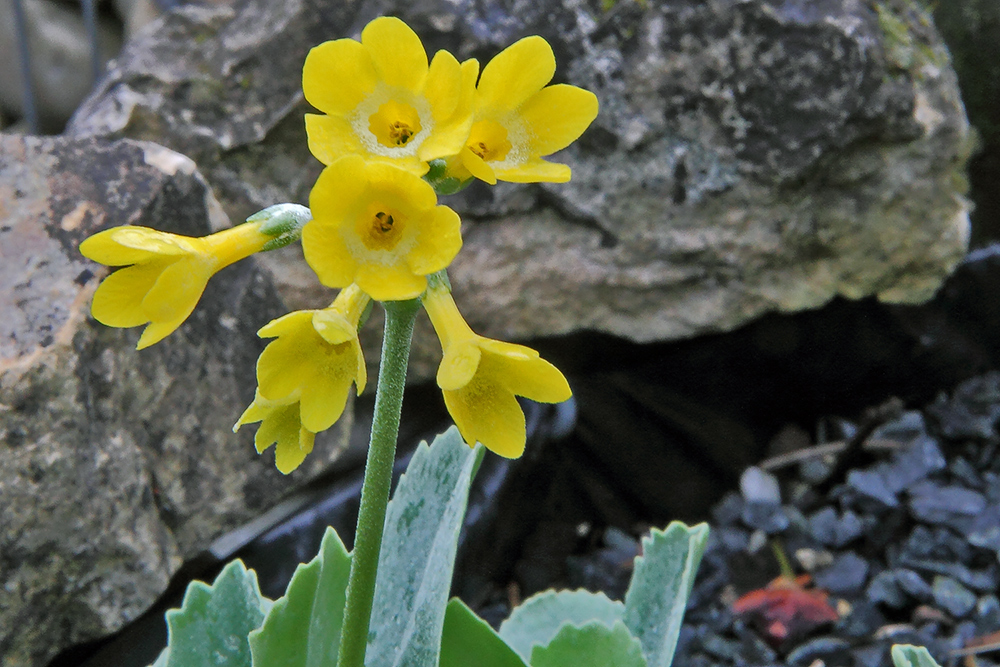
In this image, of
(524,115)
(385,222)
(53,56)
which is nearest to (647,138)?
(524,115)

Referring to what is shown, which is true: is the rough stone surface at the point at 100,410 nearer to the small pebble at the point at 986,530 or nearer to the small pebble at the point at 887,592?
the small pebble at the point at 887,592

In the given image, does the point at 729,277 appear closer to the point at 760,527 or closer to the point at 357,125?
the point at 760,527

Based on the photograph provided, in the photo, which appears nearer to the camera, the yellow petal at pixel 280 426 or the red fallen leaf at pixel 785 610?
the yellow petal at pixel 280 426

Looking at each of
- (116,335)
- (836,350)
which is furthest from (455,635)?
(836,350)

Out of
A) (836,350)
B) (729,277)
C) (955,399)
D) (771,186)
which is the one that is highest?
(771,186)

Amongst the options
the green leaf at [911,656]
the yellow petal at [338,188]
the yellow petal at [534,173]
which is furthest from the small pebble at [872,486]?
the yellow petal at [338,188]
